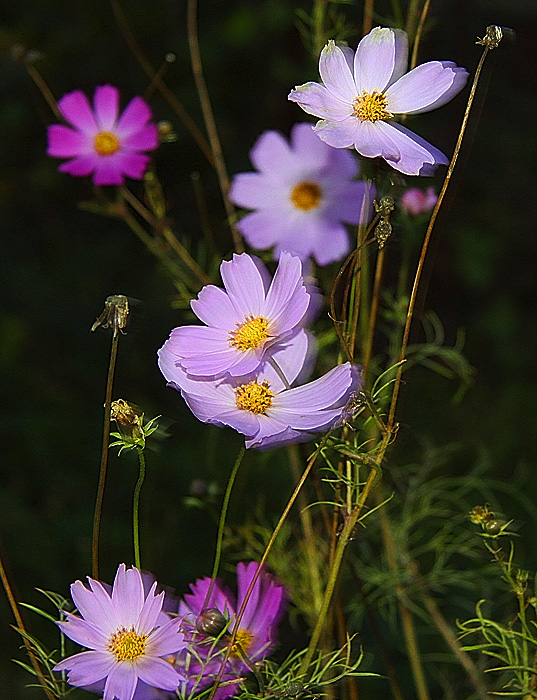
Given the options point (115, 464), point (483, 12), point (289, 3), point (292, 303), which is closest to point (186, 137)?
point (289, 3)

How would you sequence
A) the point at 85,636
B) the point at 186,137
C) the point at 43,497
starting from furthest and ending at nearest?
1. the point at 186,137
2. the point at 43,497
3. the point at 85,636

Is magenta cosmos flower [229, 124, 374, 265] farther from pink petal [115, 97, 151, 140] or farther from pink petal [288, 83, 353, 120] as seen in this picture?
pink petal [288, 83, 353, 120]

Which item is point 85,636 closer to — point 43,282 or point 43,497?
point 43,497

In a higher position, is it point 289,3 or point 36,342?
point 289,3

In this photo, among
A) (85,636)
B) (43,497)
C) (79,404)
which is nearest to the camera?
(85,636)

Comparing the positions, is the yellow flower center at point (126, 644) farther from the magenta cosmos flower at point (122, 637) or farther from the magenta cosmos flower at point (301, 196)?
the magenta cosmos flower at point (301, 196)

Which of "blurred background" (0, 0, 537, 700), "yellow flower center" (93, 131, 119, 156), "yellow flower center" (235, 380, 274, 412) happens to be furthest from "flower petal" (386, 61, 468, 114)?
"blurred background" (0, 0, 537, 700)

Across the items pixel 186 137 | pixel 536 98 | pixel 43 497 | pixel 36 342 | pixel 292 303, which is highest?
pixel 536 98
